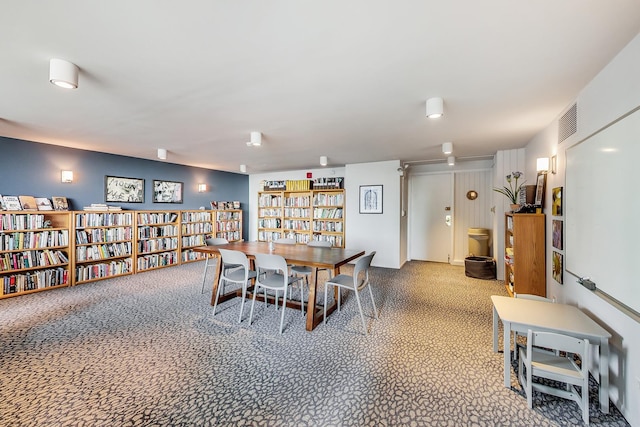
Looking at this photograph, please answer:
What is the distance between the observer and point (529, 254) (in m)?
3.27

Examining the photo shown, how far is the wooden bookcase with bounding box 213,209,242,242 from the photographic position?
6840 mm

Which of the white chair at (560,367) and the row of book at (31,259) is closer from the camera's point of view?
the white chair at (560,367)

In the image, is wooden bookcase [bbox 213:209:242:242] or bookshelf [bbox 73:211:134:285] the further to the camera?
wooden bookcase [bbox 213:209:242:242]

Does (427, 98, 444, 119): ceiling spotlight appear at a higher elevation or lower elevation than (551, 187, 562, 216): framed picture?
higher

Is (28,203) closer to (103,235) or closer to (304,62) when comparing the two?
(103,235)

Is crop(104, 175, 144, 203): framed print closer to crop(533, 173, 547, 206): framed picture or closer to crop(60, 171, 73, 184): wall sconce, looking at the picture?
crop(60, 171, 73, 184): wall sconce

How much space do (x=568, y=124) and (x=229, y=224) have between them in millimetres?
6697

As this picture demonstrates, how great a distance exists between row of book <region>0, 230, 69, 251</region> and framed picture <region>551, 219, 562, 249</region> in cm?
665

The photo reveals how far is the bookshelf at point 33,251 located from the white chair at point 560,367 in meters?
5.98

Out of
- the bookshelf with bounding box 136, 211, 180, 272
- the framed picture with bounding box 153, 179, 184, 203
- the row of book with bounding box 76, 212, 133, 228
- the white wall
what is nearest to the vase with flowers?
the white wall

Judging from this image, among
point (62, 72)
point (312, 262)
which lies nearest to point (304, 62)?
point (62, 72)

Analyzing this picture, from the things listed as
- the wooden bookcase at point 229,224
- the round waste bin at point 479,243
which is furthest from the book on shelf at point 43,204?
the round waste bin at point 479,243

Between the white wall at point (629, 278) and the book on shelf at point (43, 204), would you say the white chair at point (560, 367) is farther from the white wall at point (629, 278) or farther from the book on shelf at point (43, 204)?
the book on shelf at point (43, 204)

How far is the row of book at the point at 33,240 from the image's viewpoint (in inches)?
151
